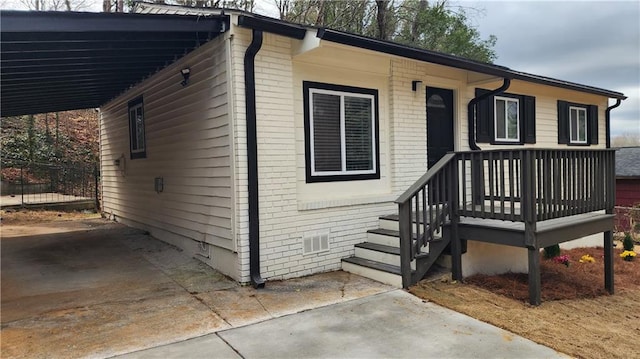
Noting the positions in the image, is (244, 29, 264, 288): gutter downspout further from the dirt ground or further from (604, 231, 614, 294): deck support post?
(604, 231, 614, 294): deck support post

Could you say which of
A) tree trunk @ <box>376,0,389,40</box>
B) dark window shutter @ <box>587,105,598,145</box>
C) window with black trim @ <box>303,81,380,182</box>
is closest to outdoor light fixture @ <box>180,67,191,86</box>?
window with black trim @ <box>303,81,380,182</box>

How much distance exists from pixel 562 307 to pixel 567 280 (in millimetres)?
1619

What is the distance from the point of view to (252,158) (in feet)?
16.2

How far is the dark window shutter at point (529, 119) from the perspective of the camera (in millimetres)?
9006

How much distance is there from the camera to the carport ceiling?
12.7ft

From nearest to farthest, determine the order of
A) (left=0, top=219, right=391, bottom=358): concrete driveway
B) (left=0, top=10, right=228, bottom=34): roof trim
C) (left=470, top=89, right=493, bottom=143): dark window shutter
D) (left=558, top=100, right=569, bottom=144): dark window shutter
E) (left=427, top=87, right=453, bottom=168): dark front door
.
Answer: (left=0, top=219, right=391, bottom=358): concrete driveway
(left=0, top=10, right=228, bottom=34): roof trim
(left=427, top=87, right=453, bottom=168): dark front door
(left=470, top=89, right=493, bottom=143): dark window shutter
(left=558, top=100, right=569, bottom=144): dark window shutter

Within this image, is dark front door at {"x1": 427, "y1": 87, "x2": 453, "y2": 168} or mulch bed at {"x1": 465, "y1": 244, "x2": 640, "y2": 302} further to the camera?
dark front door at {"x1": 427, "y1": 87, "x2": 453, "y2": 168}

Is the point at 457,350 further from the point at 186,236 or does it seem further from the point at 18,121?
the point at 18,121

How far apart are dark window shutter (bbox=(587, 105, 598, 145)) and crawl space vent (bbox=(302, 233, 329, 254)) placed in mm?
8813

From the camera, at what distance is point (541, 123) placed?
31.0 ft

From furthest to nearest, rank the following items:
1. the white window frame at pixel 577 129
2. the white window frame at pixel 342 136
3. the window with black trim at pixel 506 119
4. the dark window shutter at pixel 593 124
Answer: the dark window shutter at pixel 593 124
the white window frame at pixel 577 129
the window with black trim at pixel 506 119
the white window frame at pixel 342 136

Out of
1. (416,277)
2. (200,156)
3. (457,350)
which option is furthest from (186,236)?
(457,350)

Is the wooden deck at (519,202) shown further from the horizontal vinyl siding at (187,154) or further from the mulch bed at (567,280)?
the horizontal vinyl siding at (187,154)

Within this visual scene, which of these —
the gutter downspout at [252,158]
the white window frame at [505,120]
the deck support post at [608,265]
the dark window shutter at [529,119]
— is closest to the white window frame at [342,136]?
the gutter downspout at [252,158]
